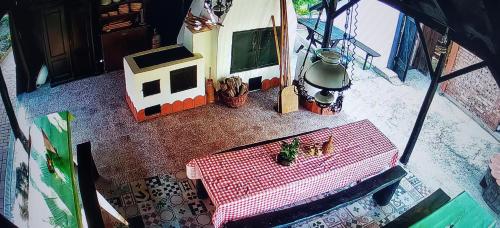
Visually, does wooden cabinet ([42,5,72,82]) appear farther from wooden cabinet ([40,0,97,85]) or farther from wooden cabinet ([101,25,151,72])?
wooden cabinet ([101,25,151,72])

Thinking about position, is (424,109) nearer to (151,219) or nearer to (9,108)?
(151,219)

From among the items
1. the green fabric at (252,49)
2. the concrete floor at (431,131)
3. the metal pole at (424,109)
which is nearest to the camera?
the metal pole at (424,109)

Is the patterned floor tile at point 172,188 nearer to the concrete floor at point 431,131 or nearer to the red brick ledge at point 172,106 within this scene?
the red brick ledge at point 172,106

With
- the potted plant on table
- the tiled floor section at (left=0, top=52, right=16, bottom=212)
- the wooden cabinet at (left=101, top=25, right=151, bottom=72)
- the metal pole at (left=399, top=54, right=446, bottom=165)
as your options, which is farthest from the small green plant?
the wooden cabinet at (left=101, top=25, right=151, bottom=72)

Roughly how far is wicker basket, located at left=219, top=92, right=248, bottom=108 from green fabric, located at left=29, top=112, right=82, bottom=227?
4.36 meters

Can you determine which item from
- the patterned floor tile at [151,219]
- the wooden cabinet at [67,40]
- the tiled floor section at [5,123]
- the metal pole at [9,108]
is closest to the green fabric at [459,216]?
the patterned floor tile at [151,219]

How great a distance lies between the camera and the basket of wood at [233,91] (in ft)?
29.7

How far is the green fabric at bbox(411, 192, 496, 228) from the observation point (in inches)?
215

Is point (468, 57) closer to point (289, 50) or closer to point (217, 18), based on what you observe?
point (289, 50)

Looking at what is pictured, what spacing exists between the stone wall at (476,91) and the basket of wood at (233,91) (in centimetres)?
481

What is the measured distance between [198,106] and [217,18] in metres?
1.88

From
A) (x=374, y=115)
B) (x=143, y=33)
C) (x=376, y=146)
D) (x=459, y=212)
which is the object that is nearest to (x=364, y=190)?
(x=376, y=146)

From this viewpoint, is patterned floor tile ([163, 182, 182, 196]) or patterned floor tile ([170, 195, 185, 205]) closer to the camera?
patterned floor tile ([170, 195, 185, 205])

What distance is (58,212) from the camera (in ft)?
12.8
